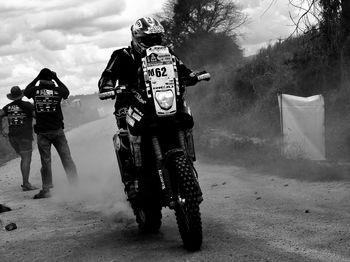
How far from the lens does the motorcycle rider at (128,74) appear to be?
5.76 meters

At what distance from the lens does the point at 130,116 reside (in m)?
5.59

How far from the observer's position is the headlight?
5305 millimetres

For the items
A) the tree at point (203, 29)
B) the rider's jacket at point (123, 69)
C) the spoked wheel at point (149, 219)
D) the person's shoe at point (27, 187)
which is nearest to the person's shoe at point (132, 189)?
the spoked wheel at point (149, 219)

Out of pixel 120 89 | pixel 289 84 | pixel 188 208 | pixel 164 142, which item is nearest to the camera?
pixel 188 208

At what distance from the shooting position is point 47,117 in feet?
33.4

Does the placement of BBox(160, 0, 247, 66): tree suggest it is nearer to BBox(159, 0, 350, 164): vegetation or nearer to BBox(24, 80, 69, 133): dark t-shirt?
BBox(159, 0, 350, 164): vegetation

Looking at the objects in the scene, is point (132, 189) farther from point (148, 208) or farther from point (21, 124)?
point (21, 124)

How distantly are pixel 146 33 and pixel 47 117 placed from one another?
4921 mm

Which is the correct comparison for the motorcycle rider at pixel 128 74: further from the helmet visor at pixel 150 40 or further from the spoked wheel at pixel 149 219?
the spoked wheel at pixel 149 219

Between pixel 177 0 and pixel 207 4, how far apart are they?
7.45 feet

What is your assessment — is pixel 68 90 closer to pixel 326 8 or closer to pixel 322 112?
pixel 322 112

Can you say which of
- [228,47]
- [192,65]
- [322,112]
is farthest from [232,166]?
[228,47]

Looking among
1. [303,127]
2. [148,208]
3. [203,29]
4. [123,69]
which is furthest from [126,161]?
[203,29]

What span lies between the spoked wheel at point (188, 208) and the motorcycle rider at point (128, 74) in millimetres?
692
